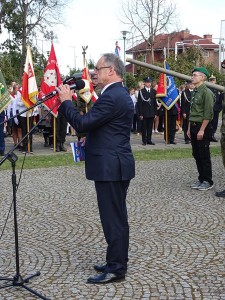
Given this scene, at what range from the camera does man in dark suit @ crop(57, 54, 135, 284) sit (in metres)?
4.25

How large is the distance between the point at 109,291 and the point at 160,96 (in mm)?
12697

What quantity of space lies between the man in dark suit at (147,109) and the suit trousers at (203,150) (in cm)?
696

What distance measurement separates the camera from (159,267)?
4891 mm

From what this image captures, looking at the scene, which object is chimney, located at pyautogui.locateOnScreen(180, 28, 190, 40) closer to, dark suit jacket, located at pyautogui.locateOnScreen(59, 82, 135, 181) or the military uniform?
the military uniform

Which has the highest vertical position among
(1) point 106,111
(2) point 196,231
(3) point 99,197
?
(1) point 106,111

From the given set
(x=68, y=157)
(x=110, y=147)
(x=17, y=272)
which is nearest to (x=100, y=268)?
(x=17, y=272)

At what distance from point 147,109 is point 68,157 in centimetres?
367

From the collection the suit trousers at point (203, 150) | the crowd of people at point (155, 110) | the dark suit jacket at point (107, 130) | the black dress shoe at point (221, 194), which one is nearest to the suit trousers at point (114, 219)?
the dark suit jacket at point (107, 130)

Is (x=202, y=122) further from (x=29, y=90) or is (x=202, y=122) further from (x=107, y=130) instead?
(x=29, y=90)

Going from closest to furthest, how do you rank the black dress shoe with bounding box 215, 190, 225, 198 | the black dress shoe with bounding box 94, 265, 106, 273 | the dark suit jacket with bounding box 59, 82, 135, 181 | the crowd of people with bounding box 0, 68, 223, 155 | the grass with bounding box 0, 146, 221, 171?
1. the dark suit jacket with bounding box 59, 82, 135, 181
2. the black dress shoe with bounding box 94, 265, 106, 273
3. the black dress shoe with bounding box 215, 190, 225, 198
4. the grass with bounding box 0, 146, 221, 171
5. the crowd of people with bounding box 0, 68, 223, 155

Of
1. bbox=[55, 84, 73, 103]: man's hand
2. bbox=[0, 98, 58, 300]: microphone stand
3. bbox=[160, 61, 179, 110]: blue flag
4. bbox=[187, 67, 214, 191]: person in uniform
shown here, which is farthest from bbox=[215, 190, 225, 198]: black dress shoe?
bbox=[160, 61, 179, 110]: blue flag

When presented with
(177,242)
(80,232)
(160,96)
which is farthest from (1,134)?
(177,242)

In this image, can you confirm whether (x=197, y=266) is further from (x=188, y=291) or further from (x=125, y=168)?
(x=125, y=168)

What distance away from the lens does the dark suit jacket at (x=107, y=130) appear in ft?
13.9
